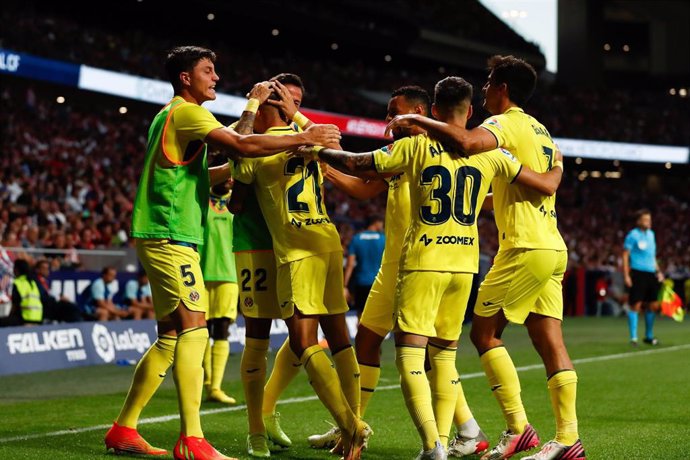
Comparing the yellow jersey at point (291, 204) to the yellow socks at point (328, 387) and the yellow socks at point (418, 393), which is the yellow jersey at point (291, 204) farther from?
the yellow socks at point (418, 393)

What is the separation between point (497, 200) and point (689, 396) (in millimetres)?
4512

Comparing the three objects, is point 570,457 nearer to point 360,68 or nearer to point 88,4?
point 88,4

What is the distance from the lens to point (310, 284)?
5.98 m

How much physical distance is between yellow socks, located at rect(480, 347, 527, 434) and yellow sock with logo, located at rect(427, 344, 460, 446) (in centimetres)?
28

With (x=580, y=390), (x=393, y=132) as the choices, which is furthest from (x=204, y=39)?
(x=393, y=132)

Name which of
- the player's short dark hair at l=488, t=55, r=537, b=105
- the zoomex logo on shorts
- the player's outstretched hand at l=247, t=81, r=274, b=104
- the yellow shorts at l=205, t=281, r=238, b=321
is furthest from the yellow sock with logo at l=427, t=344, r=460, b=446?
the yellow shorts at l=205, t=281, r=238, b=321

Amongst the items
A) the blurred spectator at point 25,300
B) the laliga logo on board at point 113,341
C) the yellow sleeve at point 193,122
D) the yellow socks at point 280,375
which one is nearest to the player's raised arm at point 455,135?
the yellow sleeve at point 193,122

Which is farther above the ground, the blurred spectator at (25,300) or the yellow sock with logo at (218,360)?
→ the blurred spectator at (25,300)

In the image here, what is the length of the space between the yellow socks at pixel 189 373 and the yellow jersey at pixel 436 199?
1303 mm

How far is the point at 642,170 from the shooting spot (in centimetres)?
5441

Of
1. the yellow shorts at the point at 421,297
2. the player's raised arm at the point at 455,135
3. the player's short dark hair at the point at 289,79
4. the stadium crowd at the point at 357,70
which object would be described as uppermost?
the stadium crowd at the point at 357,70

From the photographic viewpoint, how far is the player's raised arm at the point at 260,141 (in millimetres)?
5585

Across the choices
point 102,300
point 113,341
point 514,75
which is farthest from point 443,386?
point 102,300

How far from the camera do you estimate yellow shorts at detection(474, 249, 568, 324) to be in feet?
19.7
